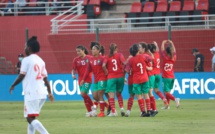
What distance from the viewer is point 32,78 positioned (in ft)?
50.5

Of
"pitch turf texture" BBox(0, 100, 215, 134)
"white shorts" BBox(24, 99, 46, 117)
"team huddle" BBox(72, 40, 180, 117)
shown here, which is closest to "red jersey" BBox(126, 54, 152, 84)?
"team huddle" BBox(72, 40, 180, 117)

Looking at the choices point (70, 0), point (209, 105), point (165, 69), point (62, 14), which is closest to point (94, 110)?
point (165, 69)

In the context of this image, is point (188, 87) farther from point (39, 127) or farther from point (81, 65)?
point (39, 127)

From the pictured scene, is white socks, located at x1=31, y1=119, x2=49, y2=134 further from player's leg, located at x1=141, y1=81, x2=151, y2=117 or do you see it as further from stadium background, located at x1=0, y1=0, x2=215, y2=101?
stadium background, located at x1=0, y1=0, x2=215, y2=101

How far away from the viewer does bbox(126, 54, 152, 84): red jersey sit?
22.5m

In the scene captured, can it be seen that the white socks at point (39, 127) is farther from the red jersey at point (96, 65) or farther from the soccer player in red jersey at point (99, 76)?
the red jersey at point (96, 65)

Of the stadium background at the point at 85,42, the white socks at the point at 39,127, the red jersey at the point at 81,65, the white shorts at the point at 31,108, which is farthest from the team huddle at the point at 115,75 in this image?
the stadium background at the point at 85,42

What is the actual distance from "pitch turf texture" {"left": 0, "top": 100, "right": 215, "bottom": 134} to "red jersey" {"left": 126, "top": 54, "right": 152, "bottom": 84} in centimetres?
107

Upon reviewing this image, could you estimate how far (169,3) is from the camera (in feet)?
129

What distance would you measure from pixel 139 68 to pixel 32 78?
757 cm

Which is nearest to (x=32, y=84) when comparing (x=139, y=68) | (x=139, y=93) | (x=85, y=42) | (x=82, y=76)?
(x=139, y=93)

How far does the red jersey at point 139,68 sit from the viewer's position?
73.9ft

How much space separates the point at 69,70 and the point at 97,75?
12656 millimetres

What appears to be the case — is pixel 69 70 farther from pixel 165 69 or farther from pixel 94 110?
pixel 94 110
